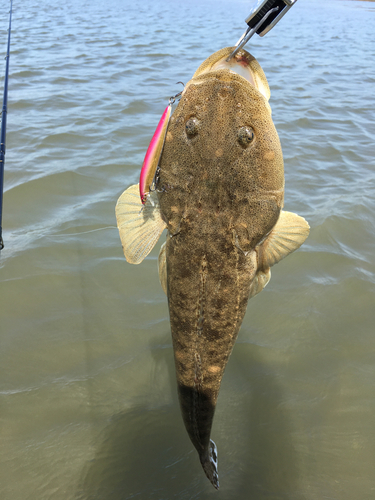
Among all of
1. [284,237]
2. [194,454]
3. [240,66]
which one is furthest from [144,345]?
[240,66]

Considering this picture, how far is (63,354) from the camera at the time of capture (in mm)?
3107

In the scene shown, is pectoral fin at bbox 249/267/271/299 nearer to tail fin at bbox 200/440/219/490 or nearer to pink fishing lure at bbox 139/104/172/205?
pink fishing lure at bbox 139/104/172/205

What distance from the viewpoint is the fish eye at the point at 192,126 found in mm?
1851

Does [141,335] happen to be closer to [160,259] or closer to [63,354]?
[63,354]

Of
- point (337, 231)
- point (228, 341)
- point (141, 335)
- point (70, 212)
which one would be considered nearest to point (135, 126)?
point (70, 212)

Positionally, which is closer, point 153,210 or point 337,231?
point 153,210

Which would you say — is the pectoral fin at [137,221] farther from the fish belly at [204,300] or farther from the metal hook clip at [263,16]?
the metal hook clip at [263,16]

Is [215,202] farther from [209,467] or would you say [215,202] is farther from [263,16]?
[209,467]

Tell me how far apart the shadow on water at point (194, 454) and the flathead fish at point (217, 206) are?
834 millimetres

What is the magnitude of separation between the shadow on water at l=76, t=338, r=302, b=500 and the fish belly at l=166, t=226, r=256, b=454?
75cm

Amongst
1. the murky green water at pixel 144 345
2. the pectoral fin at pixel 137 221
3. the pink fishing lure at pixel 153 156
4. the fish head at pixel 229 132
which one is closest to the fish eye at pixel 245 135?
the fish head at pixel 229 132

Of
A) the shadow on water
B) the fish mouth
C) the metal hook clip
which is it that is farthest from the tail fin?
the metal hook clip

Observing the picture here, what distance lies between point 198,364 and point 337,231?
3185 mm

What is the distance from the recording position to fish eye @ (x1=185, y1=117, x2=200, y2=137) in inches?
72.9
